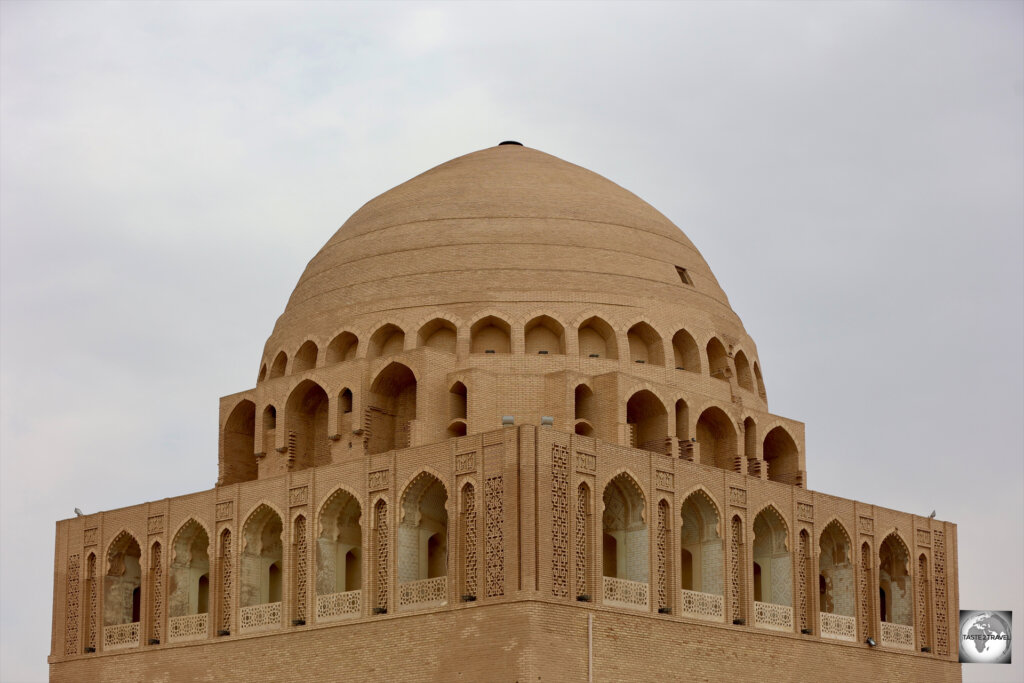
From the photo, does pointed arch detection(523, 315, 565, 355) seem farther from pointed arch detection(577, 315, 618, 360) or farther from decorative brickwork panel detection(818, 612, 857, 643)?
decorative brickwork panel detection(818, 612, 857, 643)

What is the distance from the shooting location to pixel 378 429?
24953mm

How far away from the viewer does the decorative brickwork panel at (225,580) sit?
952 inches

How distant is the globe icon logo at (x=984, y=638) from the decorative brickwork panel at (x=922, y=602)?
2.67 feet

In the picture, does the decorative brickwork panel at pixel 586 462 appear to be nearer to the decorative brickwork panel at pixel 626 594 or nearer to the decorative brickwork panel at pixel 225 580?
the decorative brickwork panel at pixel 626 594

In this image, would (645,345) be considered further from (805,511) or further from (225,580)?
(225,580)

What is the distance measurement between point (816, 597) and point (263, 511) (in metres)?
8.03

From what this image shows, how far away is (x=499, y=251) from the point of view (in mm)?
26000

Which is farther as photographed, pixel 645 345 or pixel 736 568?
pixel 645 345

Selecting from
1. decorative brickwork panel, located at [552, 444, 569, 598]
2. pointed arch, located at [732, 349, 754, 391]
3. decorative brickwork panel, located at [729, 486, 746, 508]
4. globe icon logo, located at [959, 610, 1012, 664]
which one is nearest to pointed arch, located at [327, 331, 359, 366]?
decorative brickwork panel, located at [552, 444, 569, 598]

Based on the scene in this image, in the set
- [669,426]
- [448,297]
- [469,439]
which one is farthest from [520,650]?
[448,297]

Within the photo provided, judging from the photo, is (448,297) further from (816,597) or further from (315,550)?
(816,597)

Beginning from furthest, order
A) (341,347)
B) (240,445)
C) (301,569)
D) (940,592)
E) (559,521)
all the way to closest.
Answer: (240,445) < (940,592) < (341,347) < (301,569) < (559,521)

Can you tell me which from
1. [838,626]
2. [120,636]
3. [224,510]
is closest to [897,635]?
[838,626]

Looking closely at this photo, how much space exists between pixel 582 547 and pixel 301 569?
4326 mm
